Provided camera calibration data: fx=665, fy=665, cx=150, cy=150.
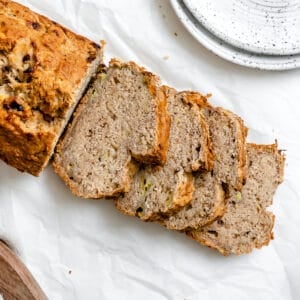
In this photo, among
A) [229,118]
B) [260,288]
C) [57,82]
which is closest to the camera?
[57,82]

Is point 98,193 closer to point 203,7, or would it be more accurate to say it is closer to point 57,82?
point 57,82

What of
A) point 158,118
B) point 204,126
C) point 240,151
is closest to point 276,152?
point 240,151

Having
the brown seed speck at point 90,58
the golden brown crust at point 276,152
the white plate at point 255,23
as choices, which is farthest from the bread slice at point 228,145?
the brown seed speck at point 90,58

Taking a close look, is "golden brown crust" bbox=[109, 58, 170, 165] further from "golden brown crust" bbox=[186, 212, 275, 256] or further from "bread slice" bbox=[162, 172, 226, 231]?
"golden brown crust" bbox=[186, 212, 275, 256]

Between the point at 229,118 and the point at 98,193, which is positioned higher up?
the point at 229,118

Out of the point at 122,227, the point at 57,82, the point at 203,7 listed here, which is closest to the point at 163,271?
the point at 122,227

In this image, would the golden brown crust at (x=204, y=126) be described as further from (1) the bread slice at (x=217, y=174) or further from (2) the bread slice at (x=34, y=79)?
(2) the bread slice at (x=34, y=79)

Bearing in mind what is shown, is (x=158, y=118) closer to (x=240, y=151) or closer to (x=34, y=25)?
(x=240, y=151)
